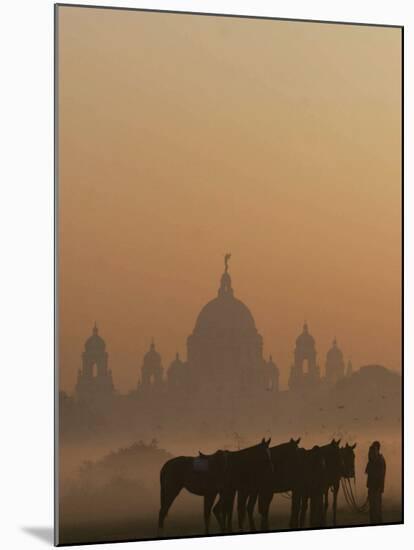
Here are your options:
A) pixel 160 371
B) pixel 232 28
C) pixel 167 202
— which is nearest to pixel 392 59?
pixel 232 28

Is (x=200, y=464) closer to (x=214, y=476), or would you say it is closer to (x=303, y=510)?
(x=214, y=476)

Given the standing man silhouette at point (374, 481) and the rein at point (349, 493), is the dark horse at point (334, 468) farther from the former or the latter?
the standing man silhouette at point (374, 481)

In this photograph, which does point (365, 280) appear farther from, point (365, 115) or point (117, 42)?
point (117, 42)

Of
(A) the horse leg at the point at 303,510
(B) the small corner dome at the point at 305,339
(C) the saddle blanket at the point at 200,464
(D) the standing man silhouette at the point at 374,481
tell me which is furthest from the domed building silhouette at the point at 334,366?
(C) the saddle blanket at the point at 200,464

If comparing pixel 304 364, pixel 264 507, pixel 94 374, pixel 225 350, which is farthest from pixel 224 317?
pixel 264 507

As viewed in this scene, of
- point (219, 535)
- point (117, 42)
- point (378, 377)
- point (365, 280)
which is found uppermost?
point (117, 42)

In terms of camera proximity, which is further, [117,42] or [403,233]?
[403,233]

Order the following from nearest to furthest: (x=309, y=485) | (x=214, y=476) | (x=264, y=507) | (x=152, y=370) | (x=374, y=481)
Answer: (x=152, y=370)
(x=214, y=476)
(x=264, y=507)
(x=309, y=485)
(x=374, y=481)

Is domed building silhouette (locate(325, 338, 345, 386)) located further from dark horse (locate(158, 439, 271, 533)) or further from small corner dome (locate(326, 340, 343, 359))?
dark horse (locate(158, 439, 271, 533))
